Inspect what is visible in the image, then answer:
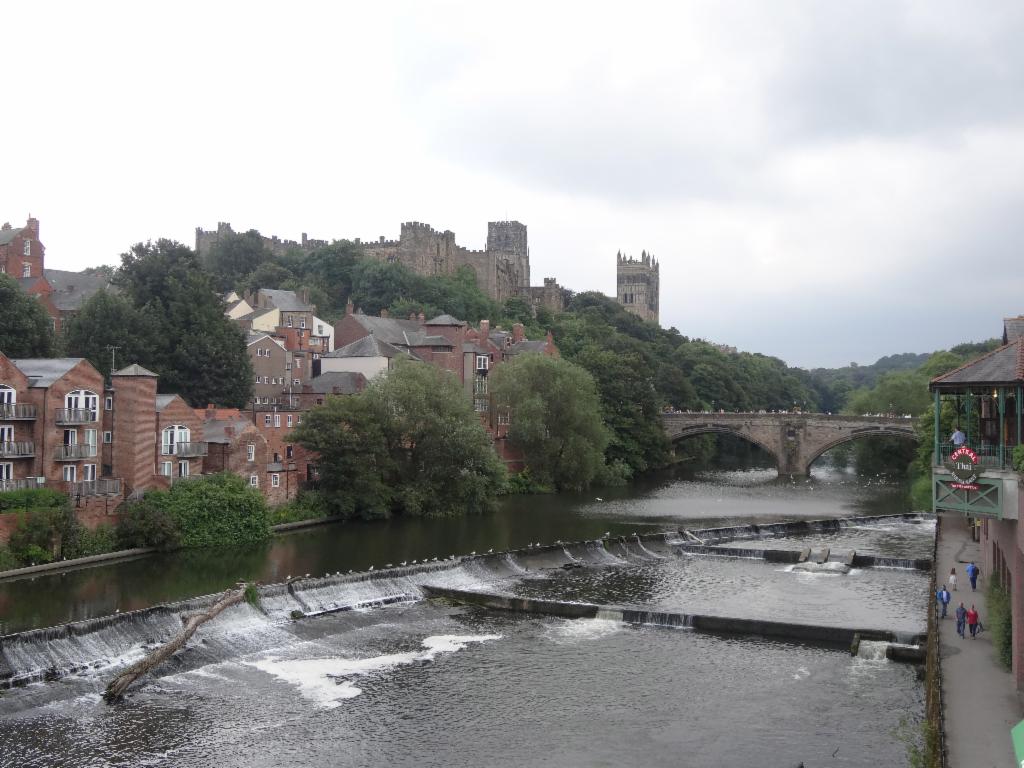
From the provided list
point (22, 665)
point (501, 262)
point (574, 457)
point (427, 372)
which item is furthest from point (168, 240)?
point (501, 262)

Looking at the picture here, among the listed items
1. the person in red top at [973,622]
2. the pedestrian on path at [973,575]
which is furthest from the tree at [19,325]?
the person in red top at [973,622]

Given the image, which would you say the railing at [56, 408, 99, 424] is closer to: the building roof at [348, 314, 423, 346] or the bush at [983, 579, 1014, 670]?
the bush at [983, 579, 1014, 670]

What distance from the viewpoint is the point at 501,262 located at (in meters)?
154

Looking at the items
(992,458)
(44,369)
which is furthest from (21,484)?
(992,458)

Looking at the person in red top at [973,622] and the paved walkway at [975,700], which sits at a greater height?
the person in red top at [973,622]

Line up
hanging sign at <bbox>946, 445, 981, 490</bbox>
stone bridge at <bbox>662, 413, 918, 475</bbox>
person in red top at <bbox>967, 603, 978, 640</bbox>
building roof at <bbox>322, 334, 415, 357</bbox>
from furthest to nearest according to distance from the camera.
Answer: stone bridge at <bbox>662, 413, 918, 475</bbox>, building roof at <bbox>322, 334, 415, 357</bbox>, person in red top at <bbox>967, 603, 978, 640</bbox>, hanging sign at <bbox>946, 445, 981, 490</bbox>

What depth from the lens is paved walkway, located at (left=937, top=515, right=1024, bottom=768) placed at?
58.5ft

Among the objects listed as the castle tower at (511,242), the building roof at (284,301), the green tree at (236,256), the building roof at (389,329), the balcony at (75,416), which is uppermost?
the castle tower at (511,242)

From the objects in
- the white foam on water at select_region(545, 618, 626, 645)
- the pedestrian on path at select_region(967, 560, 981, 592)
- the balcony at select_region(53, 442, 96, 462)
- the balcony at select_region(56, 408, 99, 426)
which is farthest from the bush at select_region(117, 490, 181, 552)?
the pedestrian on path at select_region(967, 560, 981, 592)

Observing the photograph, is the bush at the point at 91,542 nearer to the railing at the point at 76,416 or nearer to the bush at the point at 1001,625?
the railing at the point at 76,416

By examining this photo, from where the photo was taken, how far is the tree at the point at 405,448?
55000mm

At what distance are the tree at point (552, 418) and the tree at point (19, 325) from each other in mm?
29682

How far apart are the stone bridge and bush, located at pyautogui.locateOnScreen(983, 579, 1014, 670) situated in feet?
192

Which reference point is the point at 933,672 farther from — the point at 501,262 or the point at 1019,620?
the point at 501,262
